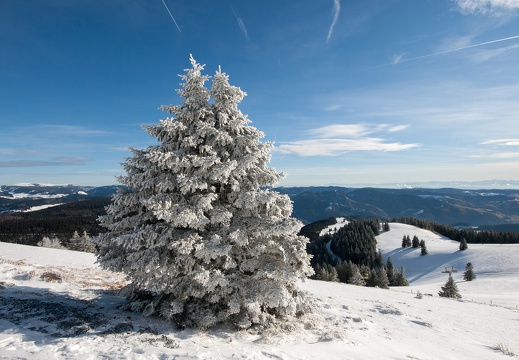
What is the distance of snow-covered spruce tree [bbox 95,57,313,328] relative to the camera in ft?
33.2

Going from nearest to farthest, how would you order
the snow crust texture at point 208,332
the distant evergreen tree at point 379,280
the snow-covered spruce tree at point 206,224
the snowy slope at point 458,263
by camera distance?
the snow crust texture at point 208,332
the snow-covered spruce tree at point 206,224
the distant evergreen tree at point 379,280
the snowy slope at point 458,263

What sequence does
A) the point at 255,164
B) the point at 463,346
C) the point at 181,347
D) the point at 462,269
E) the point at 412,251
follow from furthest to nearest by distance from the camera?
the point at 412,251
the point at 462,269
the point at 463,346
the point at 255,164
the point at 181,347

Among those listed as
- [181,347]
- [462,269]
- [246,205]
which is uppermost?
[246,205]

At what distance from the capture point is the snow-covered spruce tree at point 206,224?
1011cm

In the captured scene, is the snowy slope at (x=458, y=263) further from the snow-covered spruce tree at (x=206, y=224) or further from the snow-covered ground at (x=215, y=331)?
the snow-covered spruce tree at (x=206, y=224)

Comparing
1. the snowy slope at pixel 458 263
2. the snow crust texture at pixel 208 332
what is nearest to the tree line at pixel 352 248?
the snowy slope at pixel 458 263

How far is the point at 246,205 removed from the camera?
10789 mm

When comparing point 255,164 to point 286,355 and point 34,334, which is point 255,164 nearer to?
point 286,355

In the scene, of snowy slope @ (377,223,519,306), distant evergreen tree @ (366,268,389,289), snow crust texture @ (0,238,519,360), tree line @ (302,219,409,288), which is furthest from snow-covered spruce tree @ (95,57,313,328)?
tree line @ (302,219,409,288)

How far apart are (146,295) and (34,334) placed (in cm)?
404

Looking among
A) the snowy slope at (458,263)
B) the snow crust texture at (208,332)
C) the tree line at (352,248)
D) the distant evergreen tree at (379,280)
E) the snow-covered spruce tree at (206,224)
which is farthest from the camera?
the tree line at (352,248)

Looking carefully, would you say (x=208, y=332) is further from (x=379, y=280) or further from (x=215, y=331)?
(x=379, y=280)

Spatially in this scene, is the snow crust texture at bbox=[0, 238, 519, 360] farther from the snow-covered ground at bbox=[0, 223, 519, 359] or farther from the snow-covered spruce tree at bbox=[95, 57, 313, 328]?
the snow-covered spruce tree at bbox=[95, 57, 313, 328]

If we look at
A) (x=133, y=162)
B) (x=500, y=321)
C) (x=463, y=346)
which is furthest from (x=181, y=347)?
(x=500, y=321)
